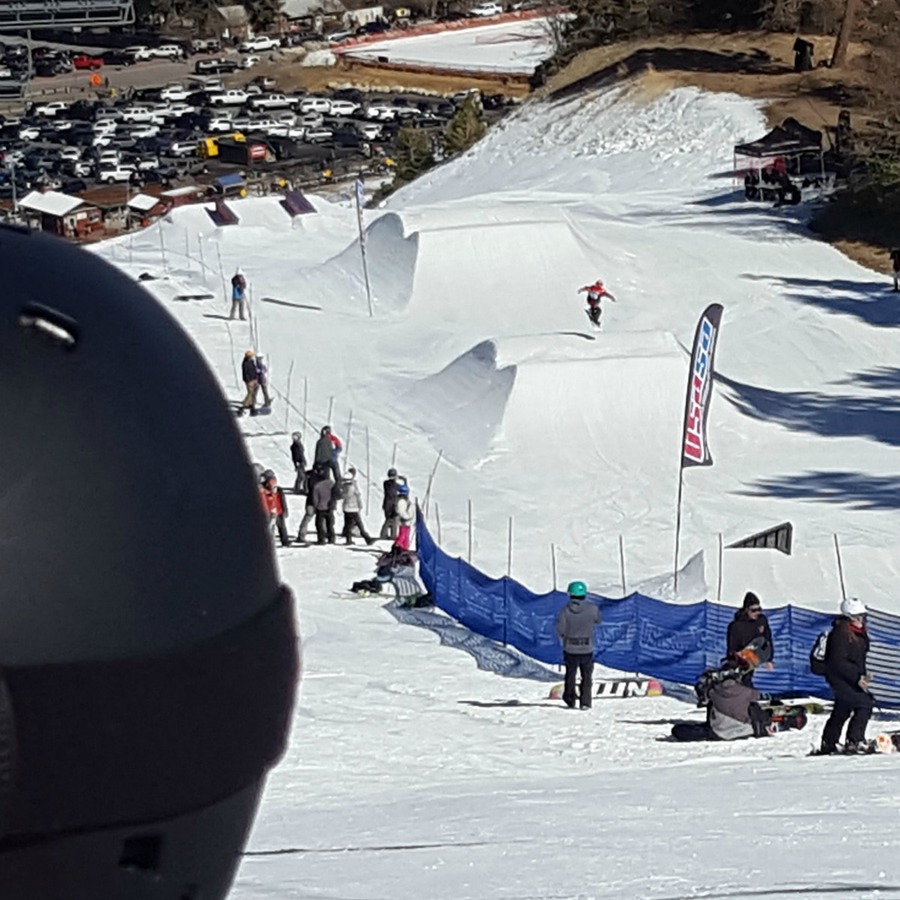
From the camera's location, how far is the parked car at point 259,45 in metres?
105

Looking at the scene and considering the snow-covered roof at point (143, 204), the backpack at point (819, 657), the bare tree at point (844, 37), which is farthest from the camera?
the bare tree at point (844, 37)

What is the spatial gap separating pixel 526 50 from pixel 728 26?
3689cm

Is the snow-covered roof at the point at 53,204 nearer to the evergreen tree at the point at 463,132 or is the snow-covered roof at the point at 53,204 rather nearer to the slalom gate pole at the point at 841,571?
the evergreen tree at the point at 463,132

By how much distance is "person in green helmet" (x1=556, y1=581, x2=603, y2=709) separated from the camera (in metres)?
13.4

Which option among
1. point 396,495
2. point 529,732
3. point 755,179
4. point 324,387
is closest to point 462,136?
point 755,179

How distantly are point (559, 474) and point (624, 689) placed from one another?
414 inches

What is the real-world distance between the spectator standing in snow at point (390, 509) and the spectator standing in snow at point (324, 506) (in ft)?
2.10

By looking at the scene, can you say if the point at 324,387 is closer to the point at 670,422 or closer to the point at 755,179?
the point at 670,422

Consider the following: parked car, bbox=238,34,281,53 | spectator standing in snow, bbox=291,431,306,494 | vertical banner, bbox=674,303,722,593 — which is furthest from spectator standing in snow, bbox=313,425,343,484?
parked car, bbox=238,34,281,53

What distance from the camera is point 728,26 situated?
64.6 meters

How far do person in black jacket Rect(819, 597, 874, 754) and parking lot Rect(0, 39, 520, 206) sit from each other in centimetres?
4884

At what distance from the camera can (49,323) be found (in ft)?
8.48

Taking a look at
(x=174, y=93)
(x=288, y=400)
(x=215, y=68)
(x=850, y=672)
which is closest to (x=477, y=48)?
(x=215, y=68)

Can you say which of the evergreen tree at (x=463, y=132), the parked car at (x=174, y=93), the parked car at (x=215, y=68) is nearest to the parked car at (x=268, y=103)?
the parked car at (x=174, y=93)
